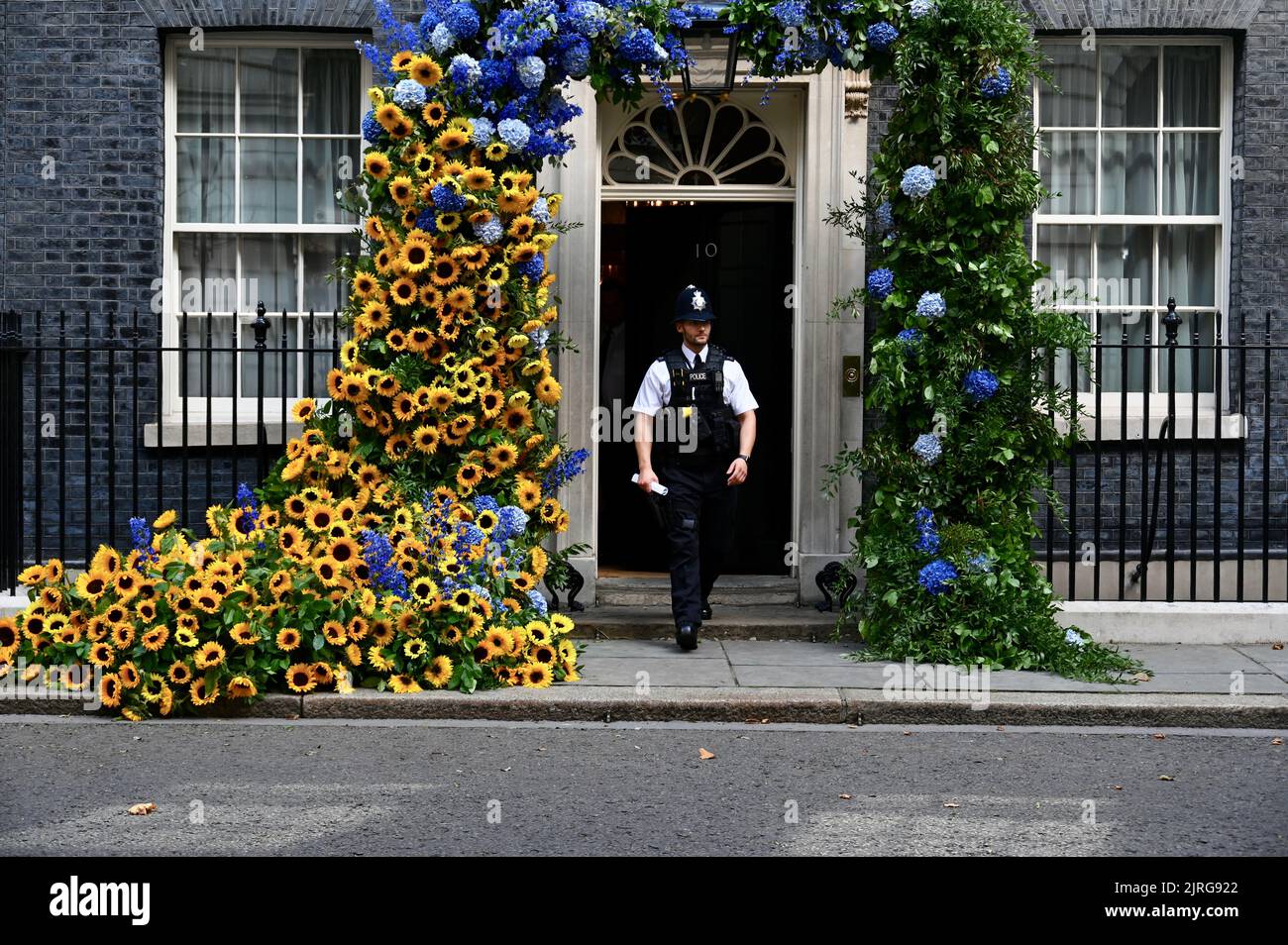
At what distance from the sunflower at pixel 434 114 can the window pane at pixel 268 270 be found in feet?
8.09

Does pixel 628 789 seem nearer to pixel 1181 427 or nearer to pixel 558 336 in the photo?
pixel 558 336

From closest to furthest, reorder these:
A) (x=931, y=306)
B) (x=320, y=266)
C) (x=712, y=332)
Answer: (x=931, y=306), (x=320, y=266), (x=712, y=332)

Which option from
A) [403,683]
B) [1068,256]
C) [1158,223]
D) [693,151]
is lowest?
[403,683]

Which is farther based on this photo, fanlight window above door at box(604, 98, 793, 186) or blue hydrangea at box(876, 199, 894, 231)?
fanlight window above door at box(604, 98, 793, 186)

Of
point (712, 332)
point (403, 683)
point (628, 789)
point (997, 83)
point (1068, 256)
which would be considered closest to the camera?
point (628, 789)

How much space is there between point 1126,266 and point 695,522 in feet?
12.8

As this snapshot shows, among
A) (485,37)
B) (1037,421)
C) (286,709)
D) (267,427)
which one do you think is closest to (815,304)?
(1037,421)

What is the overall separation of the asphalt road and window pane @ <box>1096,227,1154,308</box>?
162 inches

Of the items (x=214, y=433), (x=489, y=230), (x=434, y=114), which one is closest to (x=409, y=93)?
(x=434, y=114)

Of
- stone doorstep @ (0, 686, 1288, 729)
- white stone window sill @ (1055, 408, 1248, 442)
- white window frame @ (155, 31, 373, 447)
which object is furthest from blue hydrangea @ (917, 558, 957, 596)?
white window frame @ (155, 31, 373, 447)

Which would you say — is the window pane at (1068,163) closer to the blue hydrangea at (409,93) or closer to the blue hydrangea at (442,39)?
the blue hydrangea at (442,39)

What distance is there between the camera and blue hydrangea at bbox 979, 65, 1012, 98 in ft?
28.7

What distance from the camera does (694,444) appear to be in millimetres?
9227

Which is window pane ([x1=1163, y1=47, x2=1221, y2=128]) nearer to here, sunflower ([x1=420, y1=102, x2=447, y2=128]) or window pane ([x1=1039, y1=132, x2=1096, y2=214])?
window pane ([x1=1039, y1=132, x2=1096, y2=214])
